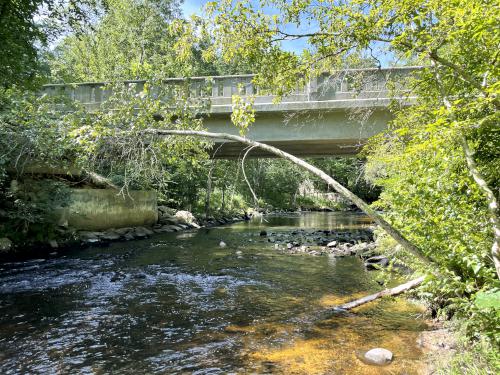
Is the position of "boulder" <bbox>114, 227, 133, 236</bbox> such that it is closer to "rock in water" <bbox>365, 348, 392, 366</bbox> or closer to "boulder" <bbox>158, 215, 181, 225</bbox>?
"boulder" <bbox>158, 215, 181, 225</bbox>

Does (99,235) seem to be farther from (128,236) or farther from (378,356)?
(378,356)

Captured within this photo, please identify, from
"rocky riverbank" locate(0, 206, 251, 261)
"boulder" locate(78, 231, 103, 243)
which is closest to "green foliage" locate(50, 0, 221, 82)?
"rocky riverbank" locate(0, 206, 251, 261)

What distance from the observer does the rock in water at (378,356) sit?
16.2 feet

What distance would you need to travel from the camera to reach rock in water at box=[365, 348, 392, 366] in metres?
4.93

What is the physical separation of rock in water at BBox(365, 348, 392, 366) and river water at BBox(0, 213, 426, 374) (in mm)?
99

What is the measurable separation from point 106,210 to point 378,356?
47.5 feet

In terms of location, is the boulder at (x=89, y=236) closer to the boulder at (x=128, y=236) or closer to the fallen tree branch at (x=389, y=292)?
the boulder at (x=128, y=236)

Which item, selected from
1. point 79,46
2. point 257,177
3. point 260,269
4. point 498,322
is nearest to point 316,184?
point 257,177

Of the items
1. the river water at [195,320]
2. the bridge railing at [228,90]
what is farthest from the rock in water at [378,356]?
the bridge railing at [228,90]

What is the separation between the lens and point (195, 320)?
6.72 m

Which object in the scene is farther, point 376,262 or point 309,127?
point 309,127

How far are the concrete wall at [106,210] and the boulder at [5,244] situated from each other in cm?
253

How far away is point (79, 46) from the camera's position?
32531 millimetres

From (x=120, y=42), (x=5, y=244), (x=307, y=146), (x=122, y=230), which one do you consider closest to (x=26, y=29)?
(x=5, y=244)
